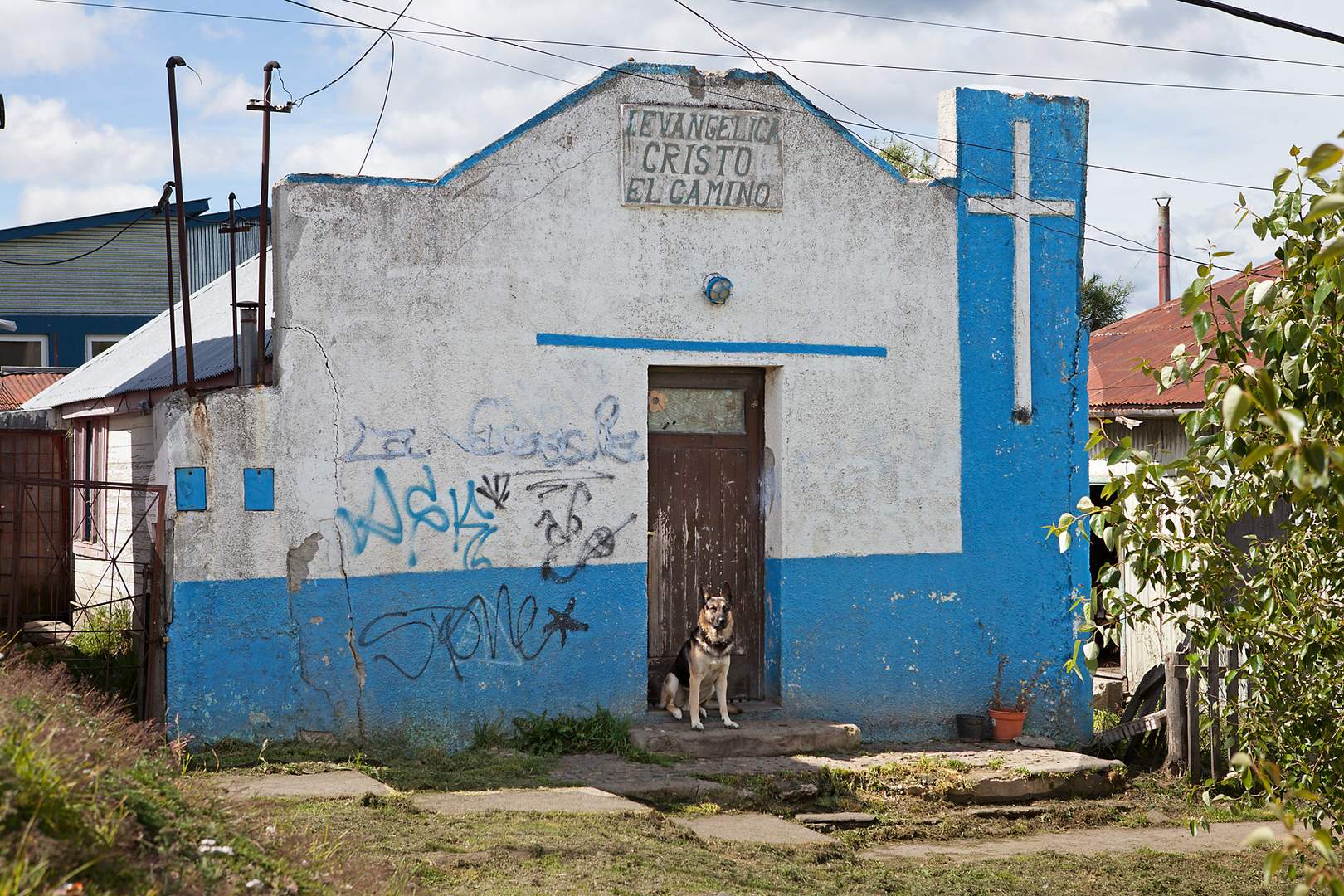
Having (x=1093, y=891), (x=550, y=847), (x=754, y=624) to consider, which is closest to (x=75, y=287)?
(x=754, y=624)

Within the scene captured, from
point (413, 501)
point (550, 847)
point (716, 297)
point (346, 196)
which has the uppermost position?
point (346, 196)

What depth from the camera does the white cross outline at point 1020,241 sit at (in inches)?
394

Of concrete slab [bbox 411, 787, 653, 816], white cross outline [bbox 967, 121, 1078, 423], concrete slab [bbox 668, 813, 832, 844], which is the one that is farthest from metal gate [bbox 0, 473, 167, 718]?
white cross outline [bbox 967, 121, 1078, 423]

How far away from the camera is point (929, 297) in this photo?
32.3 feet

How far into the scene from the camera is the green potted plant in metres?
9.70

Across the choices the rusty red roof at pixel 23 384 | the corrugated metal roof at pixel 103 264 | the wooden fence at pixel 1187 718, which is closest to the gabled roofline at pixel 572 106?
the wooden fence at pixel 1187 718

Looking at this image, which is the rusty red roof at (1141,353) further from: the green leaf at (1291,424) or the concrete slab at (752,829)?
the green leaf at (1291,424)

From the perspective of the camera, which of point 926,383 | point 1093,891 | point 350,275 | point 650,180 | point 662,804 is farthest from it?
point 926,383

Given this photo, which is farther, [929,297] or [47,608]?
[47,608]

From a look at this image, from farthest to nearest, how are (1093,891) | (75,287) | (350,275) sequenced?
(75,287) < (350,275) < (1093,891)

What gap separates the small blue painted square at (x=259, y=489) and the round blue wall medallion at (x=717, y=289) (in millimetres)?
3573

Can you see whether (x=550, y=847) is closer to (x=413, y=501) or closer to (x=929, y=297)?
(x=413, y=501)

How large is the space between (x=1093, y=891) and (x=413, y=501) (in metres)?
5.19

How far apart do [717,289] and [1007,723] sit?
431cm
